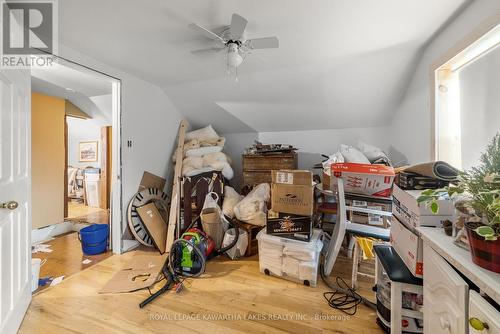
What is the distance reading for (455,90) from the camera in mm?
1843

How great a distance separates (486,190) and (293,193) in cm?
150

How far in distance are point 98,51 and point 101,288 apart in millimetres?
2221

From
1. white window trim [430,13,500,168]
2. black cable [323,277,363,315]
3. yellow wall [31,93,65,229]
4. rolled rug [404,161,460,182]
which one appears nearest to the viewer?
rolled rug [404,161,460,182]

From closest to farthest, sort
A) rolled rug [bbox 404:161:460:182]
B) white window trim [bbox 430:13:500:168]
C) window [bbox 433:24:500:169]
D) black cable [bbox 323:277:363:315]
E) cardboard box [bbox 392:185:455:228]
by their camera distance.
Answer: cardboard box [bbox 392:185:455:228], rolled rug [bbox 404:161:460:182], window [bbox 433:24:500:169], black cable [bbox 323:277:363:315], white window trim [bbox 430:13:500:168]

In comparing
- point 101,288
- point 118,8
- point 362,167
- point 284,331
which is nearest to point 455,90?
point 362,167

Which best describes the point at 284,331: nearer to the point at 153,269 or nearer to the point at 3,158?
the point at 153,269

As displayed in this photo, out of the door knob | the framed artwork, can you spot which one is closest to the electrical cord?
the door knob

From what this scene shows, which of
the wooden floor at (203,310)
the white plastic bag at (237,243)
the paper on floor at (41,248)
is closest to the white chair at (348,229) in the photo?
the wooden floor at (203,310)

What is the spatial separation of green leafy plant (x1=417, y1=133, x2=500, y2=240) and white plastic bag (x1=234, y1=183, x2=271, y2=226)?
6.18ft

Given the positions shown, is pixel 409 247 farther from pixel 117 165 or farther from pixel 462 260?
pixel 117 165

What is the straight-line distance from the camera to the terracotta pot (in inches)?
25.0

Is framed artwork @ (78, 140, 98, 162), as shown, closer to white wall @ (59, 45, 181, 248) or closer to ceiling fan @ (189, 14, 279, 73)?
white wall @ (59, 45, 181, 248)

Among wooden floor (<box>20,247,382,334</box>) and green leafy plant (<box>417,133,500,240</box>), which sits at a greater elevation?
green leafy plant (<box>417,133,500,240</box>)

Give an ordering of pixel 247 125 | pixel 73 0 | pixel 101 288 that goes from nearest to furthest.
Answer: pixel 73 0 < pixel 101 288 < pixel 247 125
